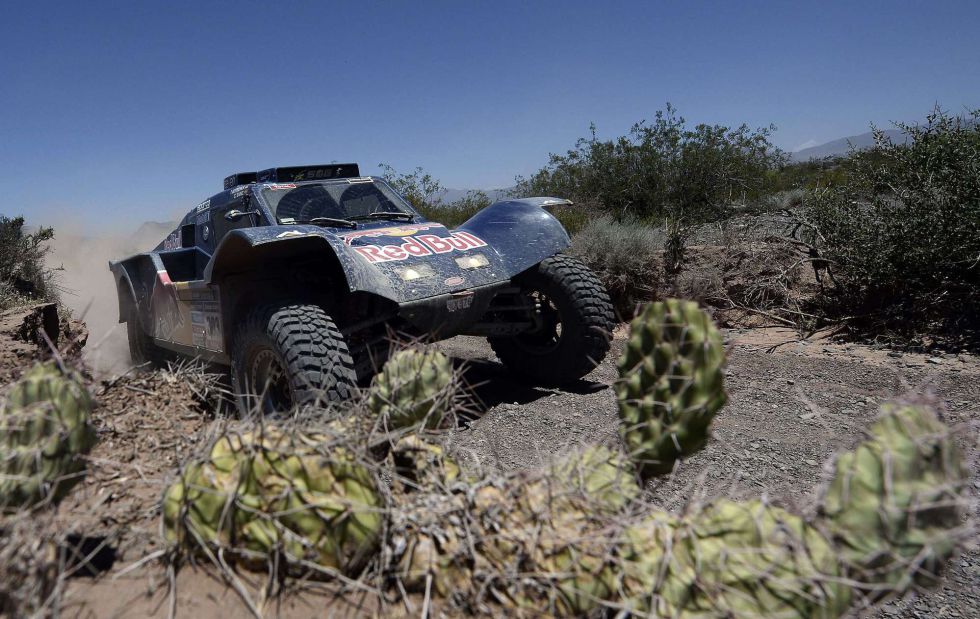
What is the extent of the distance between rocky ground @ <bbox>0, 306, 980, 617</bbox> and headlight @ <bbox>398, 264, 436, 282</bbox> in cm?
94

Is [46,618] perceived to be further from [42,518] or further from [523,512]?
[523,512]

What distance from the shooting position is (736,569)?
1.03m

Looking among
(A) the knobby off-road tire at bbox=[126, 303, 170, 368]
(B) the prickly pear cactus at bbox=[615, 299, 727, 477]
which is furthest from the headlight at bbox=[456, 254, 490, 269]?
(A) the knobby off-road tire at bbox=[126, 303, 170, 368]

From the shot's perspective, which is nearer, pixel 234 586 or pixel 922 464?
pixel 922 464

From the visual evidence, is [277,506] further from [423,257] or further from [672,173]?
[672,173]

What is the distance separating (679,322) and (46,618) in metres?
1.33

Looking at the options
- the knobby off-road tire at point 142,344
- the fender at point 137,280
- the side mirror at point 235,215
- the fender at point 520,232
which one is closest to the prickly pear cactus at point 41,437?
the fender at point 520,232

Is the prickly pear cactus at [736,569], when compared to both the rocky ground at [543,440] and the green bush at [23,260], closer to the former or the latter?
the rocky ground at [543,440]

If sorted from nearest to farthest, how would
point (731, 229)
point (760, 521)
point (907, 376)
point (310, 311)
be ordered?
point (760, 521), point (310, 311), point (907, 376), point (731, 229)

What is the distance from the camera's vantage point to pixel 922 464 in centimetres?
95

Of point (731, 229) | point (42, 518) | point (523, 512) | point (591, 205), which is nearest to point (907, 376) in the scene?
point (731, 229)

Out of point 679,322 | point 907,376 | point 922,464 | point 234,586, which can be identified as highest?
point 679,322

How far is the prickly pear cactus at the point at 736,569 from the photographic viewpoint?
998 mm

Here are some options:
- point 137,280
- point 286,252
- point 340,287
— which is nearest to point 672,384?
point 286,252
